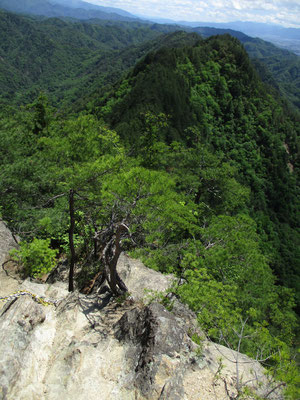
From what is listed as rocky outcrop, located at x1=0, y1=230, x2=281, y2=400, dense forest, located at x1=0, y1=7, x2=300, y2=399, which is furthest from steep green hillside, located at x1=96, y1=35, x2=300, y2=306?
rocky outcrop, located at x1=0, y1=230, x2=281, y2=400

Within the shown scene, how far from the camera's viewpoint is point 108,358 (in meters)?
9.44

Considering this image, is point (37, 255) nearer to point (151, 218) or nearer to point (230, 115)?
point (151, 218)

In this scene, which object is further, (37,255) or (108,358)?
(37,255)

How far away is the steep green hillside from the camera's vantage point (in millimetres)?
81125

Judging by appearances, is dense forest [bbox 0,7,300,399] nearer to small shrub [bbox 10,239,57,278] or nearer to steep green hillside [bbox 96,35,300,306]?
small shrub [bbox 10,239,57,278]

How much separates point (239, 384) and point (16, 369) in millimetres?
7158

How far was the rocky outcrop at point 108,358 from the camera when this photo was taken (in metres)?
8.14

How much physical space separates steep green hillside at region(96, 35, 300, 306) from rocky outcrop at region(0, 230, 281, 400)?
6298 cm

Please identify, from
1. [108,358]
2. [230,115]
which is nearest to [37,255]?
[108,358]

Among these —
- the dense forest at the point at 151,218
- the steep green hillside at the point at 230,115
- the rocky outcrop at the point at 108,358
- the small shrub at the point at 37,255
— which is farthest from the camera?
the steep green hillside at the point at 230,115

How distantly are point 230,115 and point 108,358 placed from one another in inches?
4244

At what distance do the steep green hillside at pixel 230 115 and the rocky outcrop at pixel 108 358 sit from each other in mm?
62977

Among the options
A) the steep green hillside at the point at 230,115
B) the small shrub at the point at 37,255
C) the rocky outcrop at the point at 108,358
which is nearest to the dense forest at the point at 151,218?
the small shrub at the point at 37,255

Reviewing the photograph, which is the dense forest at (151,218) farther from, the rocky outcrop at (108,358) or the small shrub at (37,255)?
the rocky outcrop at (108,358)
